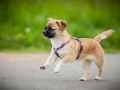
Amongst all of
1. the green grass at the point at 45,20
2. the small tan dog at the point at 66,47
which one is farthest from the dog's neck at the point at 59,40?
the green grass at the point at 45,20

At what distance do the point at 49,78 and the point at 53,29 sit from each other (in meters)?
1.12

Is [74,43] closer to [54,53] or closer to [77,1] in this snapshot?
[54,53]

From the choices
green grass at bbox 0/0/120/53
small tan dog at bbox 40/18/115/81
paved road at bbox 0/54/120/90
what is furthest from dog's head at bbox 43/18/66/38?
green grass at bbox 0/0/120/53

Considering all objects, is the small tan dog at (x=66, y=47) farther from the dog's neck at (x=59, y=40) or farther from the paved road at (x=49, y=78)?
the paved road at (x=49, y=78)

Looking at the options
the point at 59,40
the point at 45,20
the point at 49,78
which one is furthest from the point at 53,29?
the point at 45,20

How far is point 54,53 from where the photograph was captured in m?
8.11

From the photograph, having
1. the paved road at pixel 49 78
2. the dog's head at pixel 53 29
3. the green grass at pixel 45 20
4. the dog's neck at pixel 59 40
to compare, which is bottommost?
the paved road at pixel 49 78

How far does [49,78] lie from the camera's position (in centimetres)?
848

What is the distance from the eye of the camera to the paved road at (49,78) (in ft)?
24.6

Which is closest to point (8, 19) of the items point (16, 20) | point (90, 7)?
point (16, 20)

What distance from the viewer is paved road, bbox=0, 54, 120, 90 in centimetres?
749

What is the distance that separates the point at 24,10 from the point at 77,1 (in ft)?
9.25

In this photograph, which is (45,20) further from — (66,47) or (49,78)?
(66,47)

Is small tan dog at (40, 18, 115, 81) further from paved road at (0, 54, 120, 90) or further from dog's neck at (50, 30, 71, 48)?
paved road at (0, 54, 120, 90)
